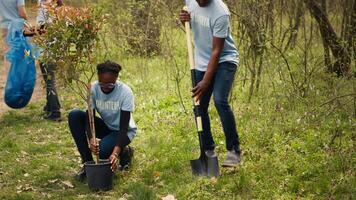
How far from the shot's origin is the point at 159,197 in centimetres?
521

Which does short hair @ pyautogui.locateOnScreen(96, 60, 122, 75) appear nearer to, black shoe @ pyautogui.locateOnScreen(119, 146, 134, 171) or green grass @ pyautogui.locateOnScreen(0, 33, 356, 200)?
black shoe @ pyautogui.locateOnScreen(119, 146, 134, 171)

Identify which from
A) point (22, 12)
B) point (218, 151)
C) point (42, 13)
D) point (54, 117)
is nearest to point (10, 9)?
point (22, 12)

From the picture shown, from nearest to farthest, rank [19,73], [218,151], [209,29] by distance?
[209,29]
[218,151]
[19,73]

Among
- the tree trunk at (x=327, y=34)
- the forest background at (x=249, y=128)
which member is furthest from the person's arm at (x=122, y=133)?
the tree trunk at (x=327, y=34)

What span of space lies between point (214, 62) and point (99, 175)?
1.43 metres

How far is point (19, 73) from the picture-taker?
7754 mm

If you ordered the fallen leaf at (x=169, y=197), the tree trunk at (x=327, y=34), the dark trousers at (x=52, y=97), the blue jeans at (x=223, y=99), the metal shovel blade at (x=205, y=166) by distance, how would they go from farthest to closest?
the tree trunk at (x=327, y=34) < the dark trousers at (x=52, y=97) < the metal shovel blade at (x=205, y=166) < the blue jeans at (x=223, y=99) < the fallen leaf at (x=169, y=197)

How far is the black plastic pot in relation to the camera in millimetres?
5312

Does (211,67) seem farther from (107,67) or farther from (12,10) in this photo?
(12,10)

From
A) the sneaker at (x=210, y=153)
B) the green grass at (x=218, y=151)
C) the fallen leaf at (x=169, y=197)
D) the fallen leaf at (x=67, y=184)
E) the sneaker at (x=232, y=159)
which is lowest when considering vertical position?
the fallen leaf at (x=169, y=197)

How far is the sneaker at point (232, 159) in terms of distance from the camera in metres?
5.55

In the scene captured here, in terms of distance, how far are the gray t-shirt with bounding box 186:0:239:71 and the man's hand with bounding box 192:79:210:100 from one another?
8.7 inches

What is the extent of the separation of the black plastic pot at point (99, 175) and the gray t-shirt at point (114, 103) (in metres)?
0.51

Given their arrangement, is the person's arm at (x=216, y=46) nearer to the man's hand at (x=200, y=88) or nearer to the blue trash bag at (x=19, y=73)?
the man's hand at (x=200, y=88)
